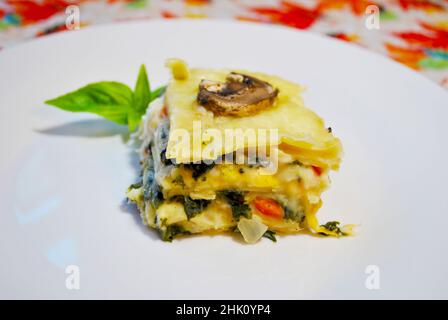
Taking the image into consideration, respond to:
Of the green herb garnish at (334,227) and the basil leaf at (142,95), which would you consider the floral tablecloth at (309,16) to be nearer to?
the basil leaf at (142,95)

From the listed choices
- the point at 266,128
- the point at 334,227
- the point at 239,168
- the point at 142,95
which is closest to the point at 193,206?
the point at 239,168

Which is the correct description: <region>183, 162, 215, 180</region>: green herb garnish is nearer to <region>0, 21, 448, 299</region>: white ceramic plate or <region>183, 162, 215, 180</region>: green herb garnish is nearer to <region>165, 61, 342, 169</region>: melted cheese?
<region>165, 61, 342, 169</region>: melted cheese

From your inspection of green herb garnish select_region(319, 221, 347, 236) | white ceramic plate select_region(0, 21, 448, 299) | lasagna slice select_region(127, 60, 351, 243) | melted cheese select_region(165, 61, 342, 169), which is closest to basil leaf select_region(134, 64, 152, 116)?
white ceramic plate select_region(0, 21, 448, 299)

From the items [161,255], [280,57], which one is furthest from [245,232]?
[280,57]

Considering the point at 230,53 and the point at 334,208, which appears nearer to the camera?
the point at 334,208

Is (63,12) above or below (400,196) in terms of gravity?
above

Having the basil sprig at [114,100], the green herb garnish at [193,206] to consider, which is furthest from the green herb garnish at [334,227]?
the basil sprig at [114,100]

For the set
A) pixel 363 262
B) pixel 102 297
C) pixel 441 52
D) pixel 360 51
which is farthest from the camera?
pixel 441 52
